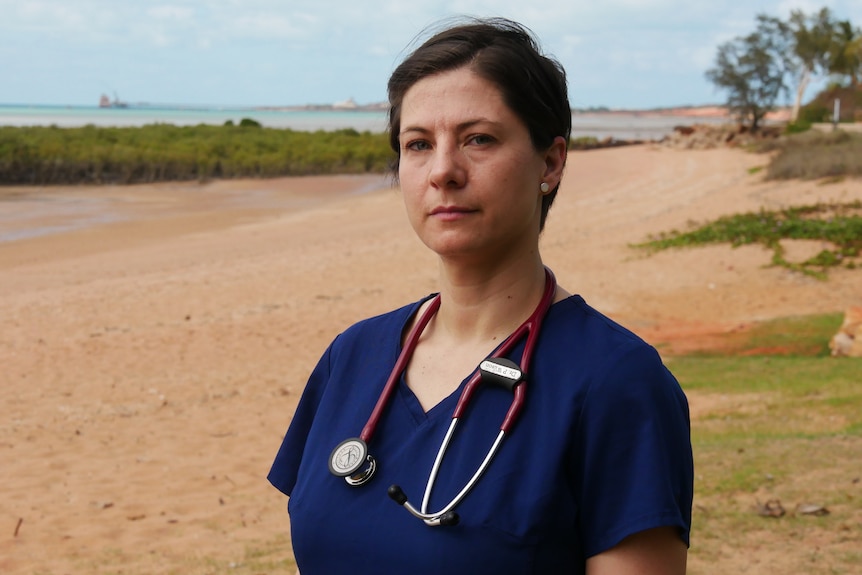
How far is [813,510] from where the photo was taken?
15.5 feet

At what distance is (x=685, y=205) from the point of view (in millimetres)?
23281

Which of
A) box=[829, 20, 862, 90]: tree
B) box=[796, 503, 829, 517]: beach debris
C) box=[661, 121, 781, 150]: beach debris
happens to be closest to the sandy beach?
box=[796, 503, 829, 517]: beach debris

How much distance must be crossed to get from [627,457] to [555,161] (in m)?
0.59

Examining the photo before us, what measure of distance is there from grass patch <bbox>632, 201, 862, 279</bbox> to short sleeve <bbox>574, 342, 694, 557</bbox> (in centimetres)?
1360

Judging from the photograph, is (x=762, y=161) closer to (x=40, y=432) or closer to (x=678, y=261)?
(x=678, y=261)

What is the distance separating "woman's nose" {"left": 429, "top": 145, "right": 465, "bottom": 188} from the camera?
1.81m

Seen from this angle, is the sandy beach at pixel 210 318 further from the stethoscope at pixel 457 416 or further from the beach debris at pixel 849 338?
the stethoscope at pixel 457 416

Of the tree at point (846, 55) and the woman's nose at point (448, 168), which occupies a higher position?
the tree at point (846, 55)

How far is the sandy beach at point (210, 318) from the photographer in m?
6.46

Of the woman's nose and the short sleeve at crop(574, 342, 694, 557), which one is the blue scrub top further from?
the woman's nose

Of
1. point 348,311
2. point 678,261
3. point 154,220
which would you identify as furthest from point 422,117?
point 154,220

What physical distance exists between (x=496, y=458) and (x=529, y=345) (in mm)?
214

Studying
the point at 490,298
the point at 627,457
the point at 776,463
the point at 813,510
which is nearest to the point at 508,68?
the point at 490,298

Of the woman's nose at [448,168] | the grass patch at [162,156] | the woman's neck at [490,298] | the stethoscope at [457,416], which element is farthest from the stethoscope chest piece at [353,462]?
the grass patch at [162,156]
